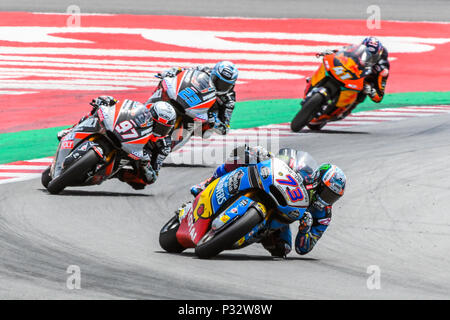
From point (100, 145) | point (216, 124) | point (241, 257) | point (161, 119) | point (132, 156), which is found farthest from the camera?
point (216, 124)

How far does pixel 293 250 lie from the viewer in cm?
1051

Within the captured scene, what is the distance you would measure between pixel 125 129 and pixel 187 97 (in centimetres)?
241

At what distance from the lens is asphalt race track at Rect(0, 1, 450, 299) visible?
27.5ft

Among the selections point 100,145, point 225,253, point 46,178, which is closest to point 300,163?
point 225,253

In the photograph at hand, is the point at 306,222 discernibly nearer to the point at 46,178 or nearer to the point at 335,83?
the point at 46,178

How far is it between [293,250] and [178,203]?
2710 mm

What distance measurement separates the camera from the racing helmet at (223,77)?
1534 centimetres

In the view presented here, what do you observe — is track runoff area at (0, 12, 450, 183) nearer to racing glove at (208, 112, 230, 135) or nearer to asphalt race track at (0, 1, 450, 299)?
racing glove at (208, 112, 230, 135)

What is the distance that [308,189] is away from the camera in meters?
9.56

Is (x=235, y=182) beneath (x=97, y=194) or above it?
above

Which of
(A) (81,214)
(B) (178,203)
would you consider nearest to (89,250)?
(A) (81,214)
